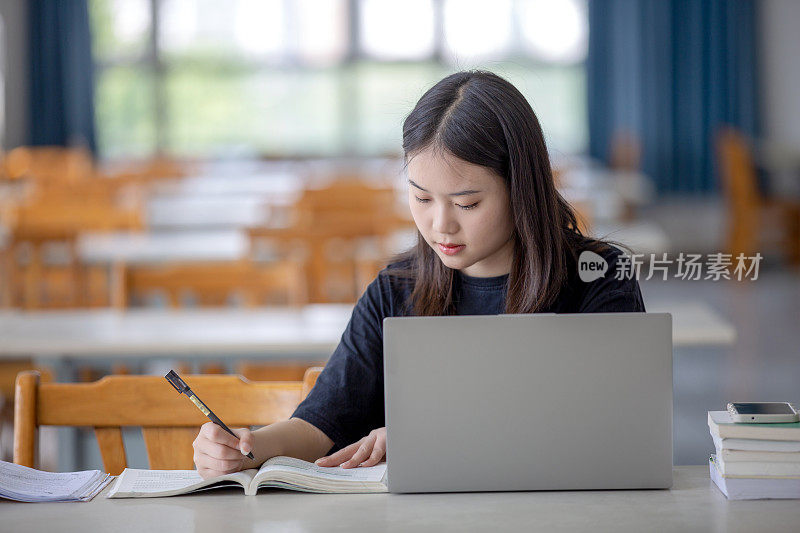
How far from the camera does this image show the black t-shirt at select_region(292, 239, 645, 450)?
5.17 ft

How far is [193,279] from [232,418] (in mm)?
1255

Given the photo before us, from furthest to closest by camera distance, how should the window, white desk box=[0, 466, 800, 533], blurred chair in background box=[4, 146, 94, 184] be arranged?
the window
blurred chair in background box=[4, 146, 94, 184]
white desk box=[0, 466, 800, 533]

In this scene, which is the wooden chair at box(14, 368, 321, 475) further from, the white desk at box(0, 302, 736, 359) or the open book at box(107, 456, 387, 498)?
the white desk at box(0, 302, 736, 359)

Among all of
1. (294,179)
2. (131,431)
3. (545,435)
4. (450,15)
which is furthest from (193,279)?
(450,15)

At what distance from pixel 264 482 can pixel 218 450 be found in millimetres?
70

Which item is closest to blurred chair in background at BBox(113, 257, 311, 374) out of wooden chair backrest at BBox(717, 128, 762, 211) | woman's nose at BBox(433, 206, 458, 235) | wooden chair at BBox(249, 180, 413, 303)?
wooden chair at BBox(249, 180, 413, 303)

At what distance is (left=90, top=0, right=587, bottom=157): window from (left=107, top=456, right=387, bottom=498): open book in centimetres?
737

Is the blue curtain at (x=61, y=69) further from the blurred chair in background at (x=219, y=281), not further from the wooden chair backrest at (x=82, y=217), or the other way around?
the blurred chair in background at (x=219, y=281)

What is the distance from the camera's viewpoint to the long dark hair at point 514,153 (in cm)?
146

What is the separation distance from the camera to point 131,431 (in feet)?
8.43

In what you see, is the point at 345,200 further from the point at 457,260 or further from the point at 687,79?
the point at 687,79

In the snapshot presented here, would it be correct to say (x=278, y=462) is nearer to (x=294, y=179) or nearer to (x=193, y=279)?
(x=193, y=279)

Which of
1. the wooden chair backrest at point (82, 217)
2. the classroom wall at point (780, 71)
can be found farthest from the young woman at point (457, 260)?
the classroom wall at point (780, 71)

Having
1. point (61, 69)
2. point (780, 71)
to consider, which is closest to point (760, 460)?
point (780, 71)
